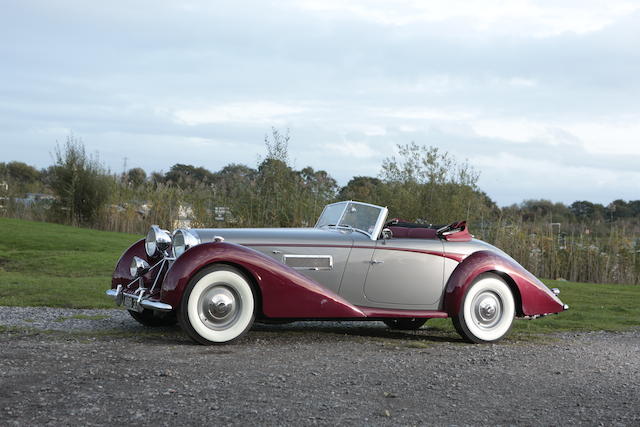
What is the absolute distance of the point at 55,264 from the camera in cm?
1645

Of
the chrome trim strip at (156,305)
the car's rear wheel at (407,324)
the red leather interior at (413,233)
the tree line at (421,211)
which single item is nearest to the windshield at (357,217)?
the red leather interior at (413,233)

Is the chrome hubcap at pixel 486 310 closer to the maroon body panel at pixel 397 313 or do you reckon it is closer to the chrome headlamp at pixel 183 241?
the maroon body panel at pixel 397 313

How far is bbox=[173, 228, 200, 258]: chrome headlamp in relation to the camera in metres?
7.94

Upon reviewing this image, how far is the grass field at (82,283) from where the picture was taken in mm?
11039

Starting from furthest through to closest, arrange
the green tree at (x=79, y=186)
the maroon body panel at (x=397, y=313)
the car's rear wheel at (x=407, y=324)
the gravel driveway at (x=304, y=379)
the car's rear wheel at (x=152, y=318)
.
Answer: the green tree at (x=79, y=186) < the car's rear wheel at (x=407, y=324) < the car's rear wheel at (x=152, y=318) < the maroon body panel at (x=397, y=313) < the gravel driveway at (x=304, y=379)

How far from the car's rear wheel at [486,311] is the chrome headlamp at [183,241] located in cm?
302

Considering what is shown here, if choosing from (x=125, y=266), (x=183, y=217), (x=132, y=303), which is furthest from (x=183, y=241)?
(x=183, y=217)

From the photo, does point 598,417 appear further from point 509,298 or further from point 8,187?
point 8,187

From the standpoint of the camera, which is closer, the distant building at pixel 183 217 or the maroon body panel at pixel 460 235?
the maroon body panel at pixel 460 235

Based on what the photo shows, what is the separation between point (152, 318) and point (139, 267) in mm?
898

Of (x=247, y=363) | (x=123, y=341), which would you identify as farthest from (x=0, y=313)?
(x=247, y=363)

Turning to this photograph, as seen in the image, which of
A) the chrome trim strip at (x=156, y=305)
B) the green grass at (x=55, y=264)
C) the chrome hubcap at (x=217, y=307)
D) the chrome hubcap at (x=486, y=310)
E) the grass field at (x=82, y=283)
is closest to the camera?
the chrome trim strip at (x=156, y=305)

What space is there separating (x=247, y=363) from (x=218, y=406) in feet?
5.35

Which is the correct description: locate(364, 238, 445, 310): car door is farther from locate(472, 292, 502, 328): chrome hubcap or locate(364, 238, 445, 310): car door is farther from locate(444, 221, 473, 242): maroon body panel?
locate(472, 292, 502, 328): chrome hubcap
